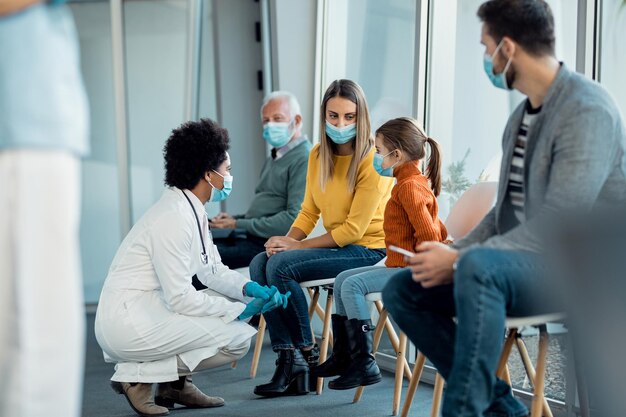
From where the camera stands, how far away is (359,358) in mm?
3275

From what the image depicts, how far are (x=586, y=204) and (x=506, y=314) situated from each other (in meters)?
0.34

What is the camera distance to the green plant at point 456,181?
4016 millimetres

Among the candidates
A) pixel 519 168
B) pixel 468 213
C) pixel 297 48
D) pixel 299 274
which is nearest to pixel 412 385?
pixel 468 213

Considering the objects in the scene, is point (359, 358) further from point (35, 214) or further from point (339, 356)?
point (35, 214)

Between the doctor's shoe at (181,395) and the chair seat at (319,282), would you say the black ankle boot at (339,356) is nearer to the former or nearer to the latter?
the chair seat at (319,282)

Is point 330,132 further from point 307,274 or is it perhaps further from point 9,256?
point 9,256

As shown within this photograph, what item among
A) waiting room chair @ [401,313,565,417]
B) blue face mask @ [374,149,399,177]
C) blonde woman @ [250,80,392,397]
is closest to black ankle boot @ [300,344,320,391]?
blonde woman @ [250,80,392,397]

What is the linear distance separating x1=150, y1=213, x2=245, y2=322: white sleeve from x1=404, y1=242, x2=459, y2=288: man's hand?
1256 mm

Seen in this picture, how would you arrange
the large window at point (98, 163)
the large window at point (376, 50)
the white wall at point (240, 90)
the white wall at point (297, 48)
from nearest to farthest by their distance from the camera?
the large window at point (376, 50) → the white wall at point (297, 48) → the white wall at point (240, 90) → the large window at point (98, 163)

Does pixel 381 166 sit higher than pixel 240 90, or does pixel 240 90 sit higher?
pixel 240 90

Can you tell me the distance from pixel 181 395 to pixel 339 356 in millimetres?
682

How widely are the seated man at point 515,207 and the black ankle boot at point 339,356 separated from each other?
0.83 meters

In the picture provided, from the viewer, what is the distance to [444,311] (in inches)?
97.6

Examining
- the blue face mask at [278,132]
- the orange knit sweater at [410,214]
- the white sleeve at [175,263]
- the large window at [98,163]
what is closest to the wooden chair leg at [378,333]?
the orange knit sweater at [410,214]
